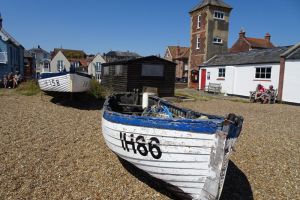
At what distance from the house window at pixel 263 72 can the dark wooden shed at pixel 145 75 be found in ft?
25.3

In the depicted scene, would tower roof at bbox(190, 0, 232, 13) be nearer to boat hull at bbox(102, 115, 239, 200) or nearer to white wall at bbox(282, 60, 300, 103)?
white wall at bbox(282, 60, 300, 103)

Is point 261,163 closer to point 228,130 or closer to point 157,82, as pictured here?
point 228,130

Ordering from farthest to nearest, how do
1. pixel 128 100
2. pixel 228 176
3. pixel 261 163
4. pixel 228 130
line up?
pixel 128 100 < pixel 261 163 < pixel 228 176 < pixel 228 130

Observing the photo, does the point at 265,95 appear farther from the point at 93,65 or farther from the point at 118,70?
the point at 93,65

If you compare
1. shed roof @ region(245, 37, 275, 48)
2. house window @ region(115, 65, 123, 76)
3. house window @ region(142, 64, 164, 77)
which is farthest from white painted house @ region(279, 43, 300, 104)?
shed roof @ region(245, 37, 275, 48)

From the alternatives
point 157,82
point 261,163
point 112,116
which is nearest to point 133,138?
point 112,116

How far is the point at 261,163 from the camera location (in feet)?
20.0

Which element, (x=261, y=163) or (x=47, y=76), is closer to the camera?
(x=261, y=163)

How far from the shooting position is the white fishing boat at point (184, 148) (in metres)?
3.54

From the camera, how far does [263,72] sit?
858 inches

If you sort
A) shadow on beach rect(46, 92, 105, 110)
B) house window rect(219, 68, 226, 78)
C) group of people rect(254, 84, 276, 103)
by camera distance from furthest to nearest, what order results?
house window rect(219, 68, 226, 78) → group of people rect(254, 84, 276, 103) → shadow on beach rect(46, 92, 105, 110)

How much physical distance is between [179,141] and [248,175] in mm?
2638

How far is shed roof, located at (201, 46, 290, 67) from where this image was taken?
21.3 meters

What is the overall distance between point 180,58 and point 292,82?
108ft
